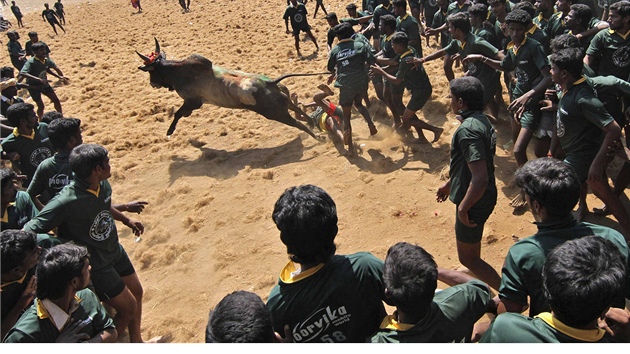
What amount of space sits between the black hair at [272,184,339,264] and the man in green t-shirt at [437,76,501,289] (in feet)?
5.04

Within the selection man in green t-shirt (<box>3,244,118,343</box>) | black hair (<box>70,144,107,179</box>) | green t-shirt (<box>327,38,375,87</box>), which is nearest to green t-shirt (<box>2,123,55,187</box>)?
black hair (<box>70,144,107,179</box>)

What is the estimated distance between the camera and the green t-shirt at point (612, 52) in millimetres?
5332

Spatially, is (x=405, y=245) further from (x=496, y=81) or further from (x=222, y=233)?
(x=496, y=81)

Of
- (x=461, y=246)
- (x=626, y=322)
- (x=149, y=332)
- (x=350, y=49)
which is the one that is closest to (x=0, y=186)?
(x=149, y=332)

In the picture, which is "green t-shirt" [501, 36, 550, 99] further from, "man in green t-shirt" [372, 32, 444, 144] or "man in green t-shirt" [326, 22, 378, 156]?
"man in green t-shirt" [326, 22, 378, 156]

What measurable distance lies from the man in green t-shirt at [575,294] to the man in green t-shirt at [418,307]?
10.5 inches

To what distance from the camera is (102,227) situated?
392cm

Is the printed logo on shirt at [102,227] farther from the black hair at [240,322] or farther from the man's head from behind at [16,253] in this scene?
the black hair at [240,322]

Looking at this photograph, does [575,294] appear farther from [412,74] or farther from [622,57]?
[412,74]

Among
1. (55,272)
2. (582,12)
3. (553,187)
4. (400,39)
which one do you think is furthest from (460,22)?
(55,272)

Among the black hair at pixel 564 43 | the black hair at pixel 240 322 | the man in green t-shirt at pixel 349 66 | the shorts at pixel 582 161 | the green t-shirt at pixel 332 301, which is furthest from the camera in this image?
the man in green t-shirt at pixel 349 66

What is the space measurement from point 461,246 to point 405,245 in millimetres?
1847

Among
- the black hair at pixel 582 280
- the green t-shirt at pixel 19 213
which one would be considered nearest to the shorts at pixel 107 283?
the green t-shirt at pixel 19 213

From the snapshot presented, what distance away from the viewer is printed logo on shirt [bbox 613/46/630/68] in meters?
5.31
